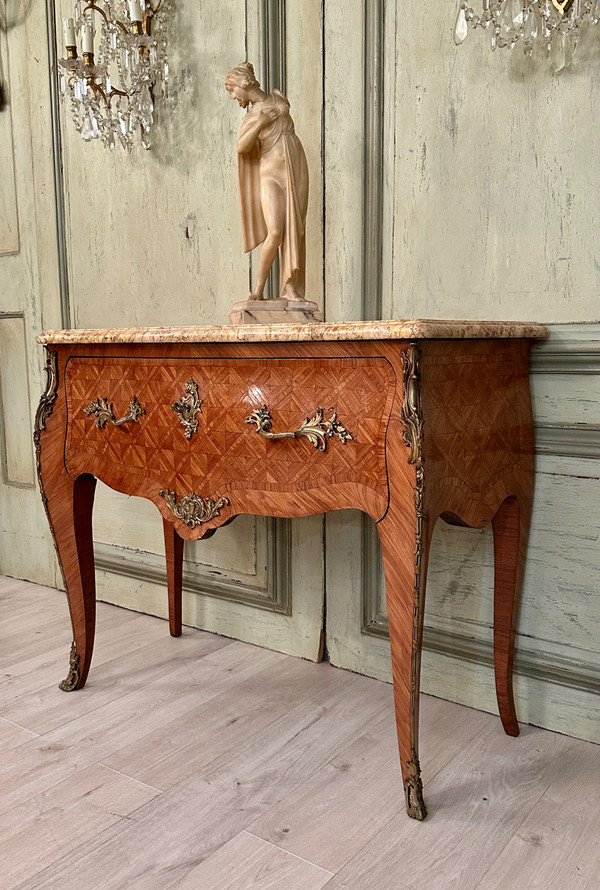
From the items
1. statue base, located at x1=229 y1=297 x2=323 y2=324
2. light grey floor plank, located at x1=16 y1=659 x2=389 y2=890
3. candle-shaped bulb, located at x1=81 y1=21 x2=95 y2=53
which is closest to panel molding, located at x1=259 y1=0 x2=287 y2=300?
candle-shaped bulb, located at x1=81 y1=21 x2=95 y2=53

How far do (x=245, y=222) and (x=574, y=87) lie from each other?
745 mm

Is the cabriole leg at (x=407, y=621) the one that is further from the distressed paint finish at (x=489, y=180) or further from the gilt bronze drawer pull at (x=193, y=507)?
the distressed paint finish at (x=489, y=180)

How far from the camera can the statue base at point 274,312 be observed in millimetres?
1598

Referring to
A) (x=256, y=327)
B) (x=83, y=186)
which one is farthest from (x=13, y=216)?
(x=256, y=327)

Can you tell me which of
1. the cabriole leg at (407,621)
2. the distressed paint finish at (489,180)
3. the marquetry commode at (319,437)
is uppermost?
the distressed paint finish at (489,180)

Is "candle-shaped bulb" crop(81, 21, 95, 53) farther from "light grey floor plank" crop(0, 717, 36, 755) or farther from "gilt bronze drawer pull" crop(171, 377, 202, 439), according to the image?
"light grey floor plank" crop(0, 717, 36, 755)

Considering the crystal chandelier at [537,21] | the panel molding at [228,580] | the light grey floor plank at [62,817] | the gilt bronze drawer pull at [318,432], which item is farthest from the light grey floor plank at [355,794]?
the crystal chandelier at [537,21]

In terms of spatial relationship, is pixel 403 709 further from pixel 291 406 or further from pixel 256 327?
pixel 256 327

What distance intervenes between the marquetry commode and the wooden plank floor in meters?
0.11

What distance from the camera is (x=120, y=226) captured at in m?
2.29

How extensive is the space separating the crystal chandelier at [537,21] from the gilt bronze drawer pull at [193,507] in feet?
3.68

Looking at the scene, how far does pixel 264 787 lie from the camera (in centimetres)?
142

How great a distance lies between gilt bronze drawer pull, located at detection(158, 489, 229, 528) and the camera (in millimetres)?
1504

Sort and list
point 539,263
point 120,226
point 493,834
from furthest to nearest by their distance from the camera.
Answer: point 120,226
point 539,263
point 493,834
